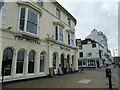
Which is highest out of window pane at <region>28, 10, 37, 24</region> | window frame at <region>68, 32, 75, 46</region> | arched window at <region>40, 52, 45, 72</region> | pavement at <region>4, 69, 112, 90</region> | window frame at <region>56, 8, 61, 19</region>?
window frame at <region>56, 8, 61, 19</region>

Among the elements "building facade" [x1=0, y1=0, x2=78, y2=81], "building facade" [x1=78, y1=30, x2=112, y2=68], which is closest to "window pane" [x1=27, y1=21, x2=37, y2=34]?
"building facade" [x1=0, y1=0, x2=78, y2=81]

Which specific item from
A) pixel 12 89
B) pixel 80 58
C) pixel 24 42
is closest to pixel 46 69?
pixel 24 42

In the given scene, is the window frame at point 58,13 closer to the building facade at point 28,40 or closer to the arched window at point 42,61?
the building facade at point 28,40

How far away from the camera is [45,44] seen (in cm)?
1214

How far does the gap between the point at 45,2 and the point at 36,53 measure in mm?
6868

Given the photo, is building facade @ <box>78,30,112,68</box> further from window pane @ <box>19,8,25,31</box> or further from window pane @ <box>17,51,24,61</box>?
window pane @ <box>19,8,25,31</box>

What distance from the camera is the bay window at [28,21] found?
9523mm

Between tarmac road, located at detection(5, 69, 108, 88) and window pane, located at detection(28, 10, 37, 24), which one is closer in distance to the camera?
tarmac road, located at detection(5, 69, 108, 88)

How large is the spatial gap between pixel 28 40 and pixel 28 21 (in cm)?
187

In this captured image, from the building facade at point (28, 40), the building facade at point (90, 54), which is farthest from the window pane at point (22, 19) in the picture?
the building facade at point (90, 54)

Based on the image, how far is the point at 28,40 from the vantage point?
32.2 feet

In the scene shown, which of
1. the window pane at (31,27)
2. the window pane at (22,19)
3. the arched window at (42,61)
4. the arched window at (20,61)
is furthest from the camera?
the arched window at (42,61)

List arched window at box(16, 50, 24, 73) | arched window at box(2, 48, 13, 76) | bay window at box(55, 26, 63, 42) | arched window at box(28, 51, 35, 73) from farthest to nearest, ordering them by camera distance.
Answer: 1. bay window at box(55, 26, 63, 42)
2. arched window at box(28, 51, 35, 73)
3. arched window at box(16, 50, 24, 73)
4. arched window at box(2, 48, 13, 76)

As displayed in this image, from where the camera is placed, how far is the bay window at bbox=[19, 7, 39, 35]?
9523 mm
